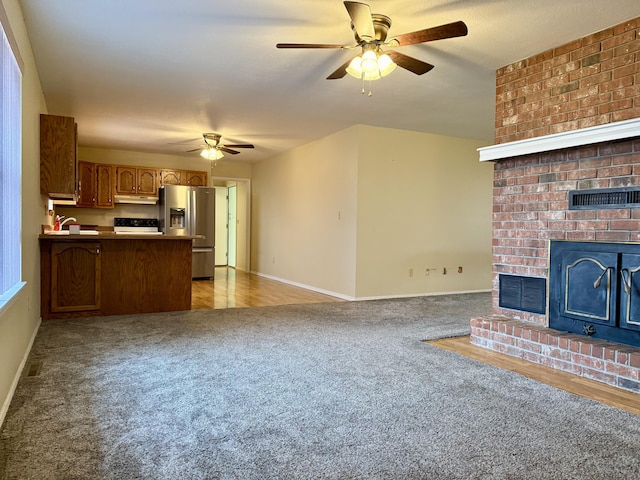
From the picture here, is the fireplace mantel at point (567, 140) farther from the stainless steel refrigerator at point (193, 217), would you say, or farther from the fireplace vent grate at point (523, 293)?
the stainless steel refrigerator at point (193, 217)

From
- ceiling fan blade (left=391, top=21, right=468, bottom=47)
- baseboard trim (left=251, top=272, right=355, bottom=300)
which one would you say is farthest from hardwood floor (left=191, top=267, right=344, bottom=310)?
ceiling fan blade (left=391, top=21, right=468, bottom=47)

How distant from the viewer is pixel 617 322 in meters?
2.87

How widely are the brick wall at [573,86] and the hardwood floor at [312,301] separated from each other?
1.83m

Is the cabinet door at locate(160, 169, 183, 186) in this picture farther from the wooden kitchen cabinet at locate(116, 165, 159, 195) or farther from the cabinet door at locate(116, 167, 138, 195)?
the cabinet door at locate(116, 167, 138, 195)

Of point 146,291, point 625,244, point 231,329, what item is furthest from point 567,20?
point 146,291

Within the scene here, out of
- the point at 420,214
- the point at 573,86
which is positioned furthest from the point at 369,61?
the point at 420,214

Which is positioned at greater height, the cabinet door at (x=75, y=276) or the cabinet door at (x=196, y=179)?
the cabinet door at (x=196, y=179)

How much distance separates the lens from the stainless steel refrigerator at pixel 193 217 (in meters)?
8.08

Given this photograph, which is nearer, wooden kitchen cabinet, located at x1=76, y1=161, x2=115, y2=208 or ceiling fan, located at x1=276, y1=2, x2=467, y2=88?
ceiling fan, located at x1=276, y1=2, x2=467, y2=88

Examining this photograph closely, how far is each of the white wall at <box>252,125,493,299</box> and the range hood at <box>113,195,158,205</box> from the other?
2849mm

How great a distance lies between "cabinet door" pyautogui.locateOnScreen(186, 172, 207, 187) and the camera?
336 inches

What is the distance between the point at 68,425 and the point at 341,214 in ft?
15.4

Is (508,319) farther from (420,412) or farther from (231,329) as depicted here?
(231,329)

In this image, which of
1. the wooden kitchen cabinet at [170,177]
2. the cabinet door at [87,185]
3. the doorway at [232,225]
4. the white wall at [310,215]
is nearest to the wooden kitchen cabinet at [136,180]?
the wooden kitchen cabinet at [170,177]
